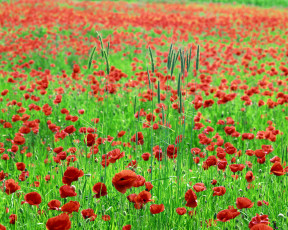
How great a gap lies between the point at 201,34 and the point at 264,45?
281cm

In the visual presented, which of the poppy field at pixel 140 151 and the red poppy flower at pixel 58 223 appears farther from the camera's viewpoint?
the poppy field at pixel 140 151

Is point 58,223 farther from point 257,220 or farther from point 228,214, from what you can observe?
point 257,220

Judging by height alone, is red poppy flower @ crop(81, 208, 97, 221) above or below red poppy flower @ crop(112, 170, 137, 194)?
below

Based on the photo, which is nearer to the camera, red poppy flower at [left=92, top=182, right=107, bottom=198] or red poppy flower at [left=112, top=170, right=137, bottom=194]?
red poppy flower at [left=112, top=170, right=137, bottom=194]

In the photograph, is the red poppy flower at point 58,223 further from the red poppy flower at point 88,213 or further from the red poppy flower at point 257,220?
the red poppy flower at point 257,220

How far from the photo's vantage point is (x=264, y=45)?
33.4 feet

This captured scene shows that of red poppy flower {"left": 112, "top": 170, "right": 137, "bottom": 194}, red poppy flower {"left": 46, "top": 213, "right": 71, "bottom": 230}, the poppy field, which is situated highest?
red poppy flower {"left": 112, "top": 170, "right": 137, "bottom": 194}

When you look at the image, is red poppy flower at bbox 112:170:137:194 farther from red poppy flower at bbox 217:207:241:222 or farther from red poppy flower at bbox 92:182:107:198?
red poppy flower at bbox 217:207:241:222

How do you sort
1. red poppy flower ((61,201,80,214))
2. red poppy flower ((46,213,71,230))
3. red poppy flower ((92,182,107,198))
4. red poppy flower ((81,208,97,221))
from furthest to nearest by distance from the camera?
red poppy flower ((92,182,107,198)) → red poppy flower ((81,208,97,221)) → red poppy flower ((61,201,80,214)) → red poppy flower ((46,213,71,230))

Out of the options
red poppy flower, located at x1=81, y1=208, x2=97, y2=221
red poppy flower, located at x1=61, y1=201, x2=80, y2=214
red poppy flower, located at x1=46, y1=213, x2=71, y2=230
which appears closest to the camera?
red poppy flower, located at x1=46, y1=213, x2=71, y2=230

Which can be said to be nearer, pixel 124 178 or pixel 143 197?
pixel 124 178

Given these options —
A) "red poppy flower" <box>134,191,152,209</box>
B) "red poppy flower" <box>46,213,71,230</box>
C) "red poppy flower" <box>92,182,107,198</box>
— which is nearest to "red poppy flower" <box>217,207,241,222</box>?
"red poppy flower" <box>134,191,152,209</box>

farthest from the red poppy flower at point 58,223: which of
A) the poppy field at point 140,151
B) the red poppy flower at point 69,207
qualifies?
the red poppy flower at point 69,207

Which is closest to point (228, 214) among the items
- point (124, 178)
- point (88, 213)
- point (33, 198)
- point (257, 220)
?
point (257, 220)
